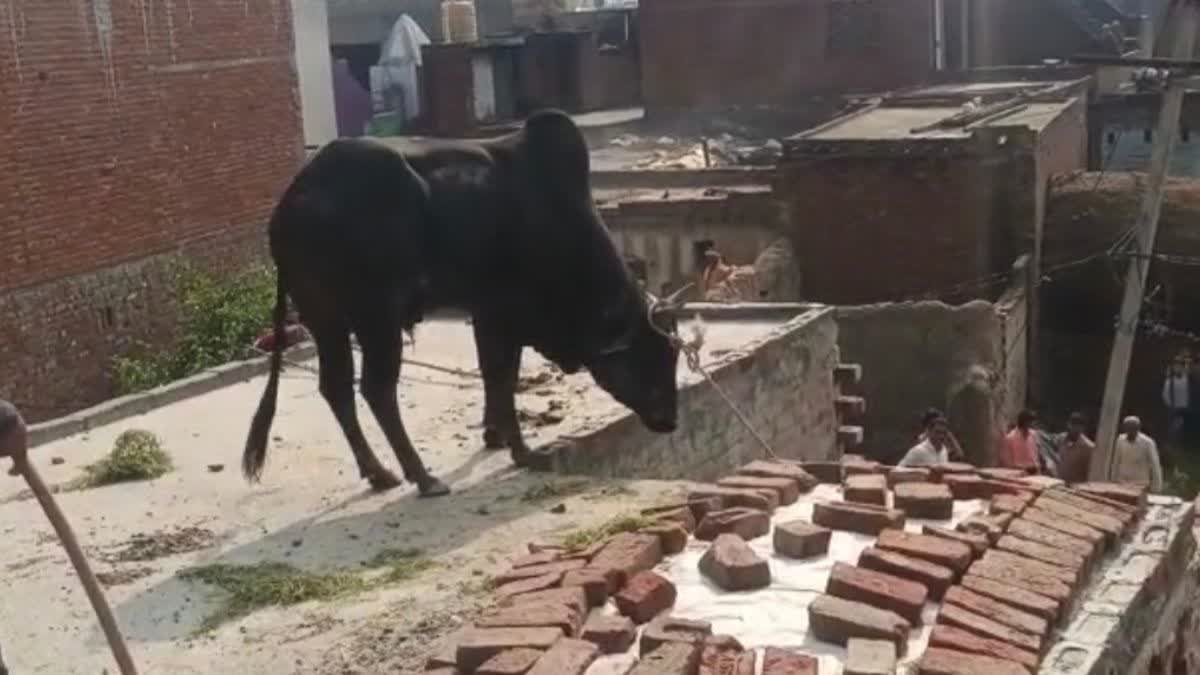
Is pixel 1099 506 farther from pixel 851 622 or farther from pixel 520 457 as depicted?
pixel 520 457

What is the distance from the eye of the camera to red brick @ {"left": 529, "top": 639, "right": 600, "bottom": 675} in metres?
4.93

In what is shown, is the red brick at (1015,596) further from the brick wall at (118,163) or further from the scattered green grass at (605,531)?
the brick wall at (118,163)

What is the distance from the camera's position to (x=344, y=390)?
8.45 meters

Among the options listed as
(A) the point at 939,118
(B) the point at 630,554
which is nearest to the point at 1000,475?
(B) the point at 630,554

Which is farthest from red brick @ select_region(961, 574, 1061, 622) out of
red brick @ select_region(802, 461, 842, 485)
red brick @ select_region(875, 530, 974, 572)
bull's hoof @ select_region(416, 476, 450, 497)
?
bull's hoof @ select_region(416, 476, 450, 497)

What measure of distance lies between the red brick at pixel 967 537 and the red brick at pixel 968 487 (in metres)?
0.81

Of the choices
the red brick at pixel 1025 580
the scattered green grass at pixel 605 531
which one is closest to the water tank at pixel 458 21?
the scattered green grass at pixel 605 531

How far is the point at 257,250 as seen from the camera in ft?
50.9

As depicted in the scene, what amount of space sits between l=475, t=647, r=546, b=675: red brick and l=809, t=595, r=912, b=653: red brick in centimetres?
93

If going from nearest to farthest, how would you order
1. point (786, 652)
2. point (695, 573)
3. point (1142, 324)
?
point (786, 652) → point (695, 573) → point (1142, 324)

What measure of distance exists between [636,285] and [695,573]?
325cm

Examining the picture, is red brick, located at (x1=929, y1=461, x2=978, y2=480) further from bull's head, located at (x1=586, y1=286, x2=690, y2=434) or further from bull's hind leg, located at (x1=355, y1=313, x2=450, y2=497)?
bull's hind leg, located at (x1=355, y1=313, x2=450, y2=497)

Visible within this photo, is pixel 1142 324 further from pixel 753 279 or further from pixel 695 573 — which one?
pixel 695 573

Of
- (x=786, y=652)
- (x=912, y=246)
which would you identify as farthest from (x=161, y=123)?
(x=786, y=652)
